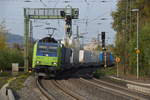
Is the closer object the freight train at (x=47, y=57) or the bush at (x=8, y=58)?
the freight train at (x=47, y=57)

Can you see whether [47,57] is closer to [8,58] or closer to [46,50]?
[46,50]

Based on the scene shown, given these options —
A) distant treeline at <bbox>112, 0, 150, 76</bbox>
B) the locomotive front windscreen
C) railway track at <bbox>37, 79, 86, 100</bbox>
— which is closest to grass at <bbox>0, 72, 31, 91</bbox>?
railway track at <bbox>37, 79, 86, 100</bbox>

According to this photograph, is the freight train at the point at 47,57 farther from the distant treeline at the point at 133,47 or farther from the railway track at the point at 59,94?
the distant treeline at the point at 133,47

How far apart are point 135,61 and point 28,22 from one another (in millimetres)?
13347

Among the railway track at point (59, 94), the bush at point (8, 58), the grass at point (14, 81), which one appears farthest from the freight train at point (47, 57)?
the bush at point (8, 58)

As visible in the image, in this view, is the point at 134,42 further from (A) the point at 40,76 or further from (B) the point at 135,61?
(A) the point at 40,76

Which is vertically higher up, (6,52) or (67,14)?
(67,14)

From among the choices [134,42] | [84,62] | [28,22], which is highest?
[28,22]

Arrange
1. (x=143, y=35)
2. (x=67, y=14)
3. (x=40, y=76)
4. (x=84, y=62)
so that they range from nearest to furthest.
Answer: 1. (x=40, y=76)
2. (x=143, y=35)
3. (x=67, y=14)
4. (x=84, y=62)

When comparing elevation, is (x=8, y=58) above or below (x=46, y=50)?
below

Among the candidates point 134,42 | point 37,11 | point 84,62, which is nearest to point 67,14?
point 37,11

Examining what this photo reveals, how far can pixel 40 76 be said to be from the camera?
2930cm

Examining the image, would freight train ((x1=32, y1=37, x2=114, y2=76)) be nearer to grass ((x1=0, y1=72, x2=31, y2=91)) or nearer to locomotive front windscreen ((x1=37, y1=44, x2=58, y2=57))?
locomotive front windscreen ((x1=37, y1=44, x2=58, y2=57))

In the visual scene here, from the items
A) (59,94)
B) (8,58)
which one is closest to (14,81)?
(59,94)
